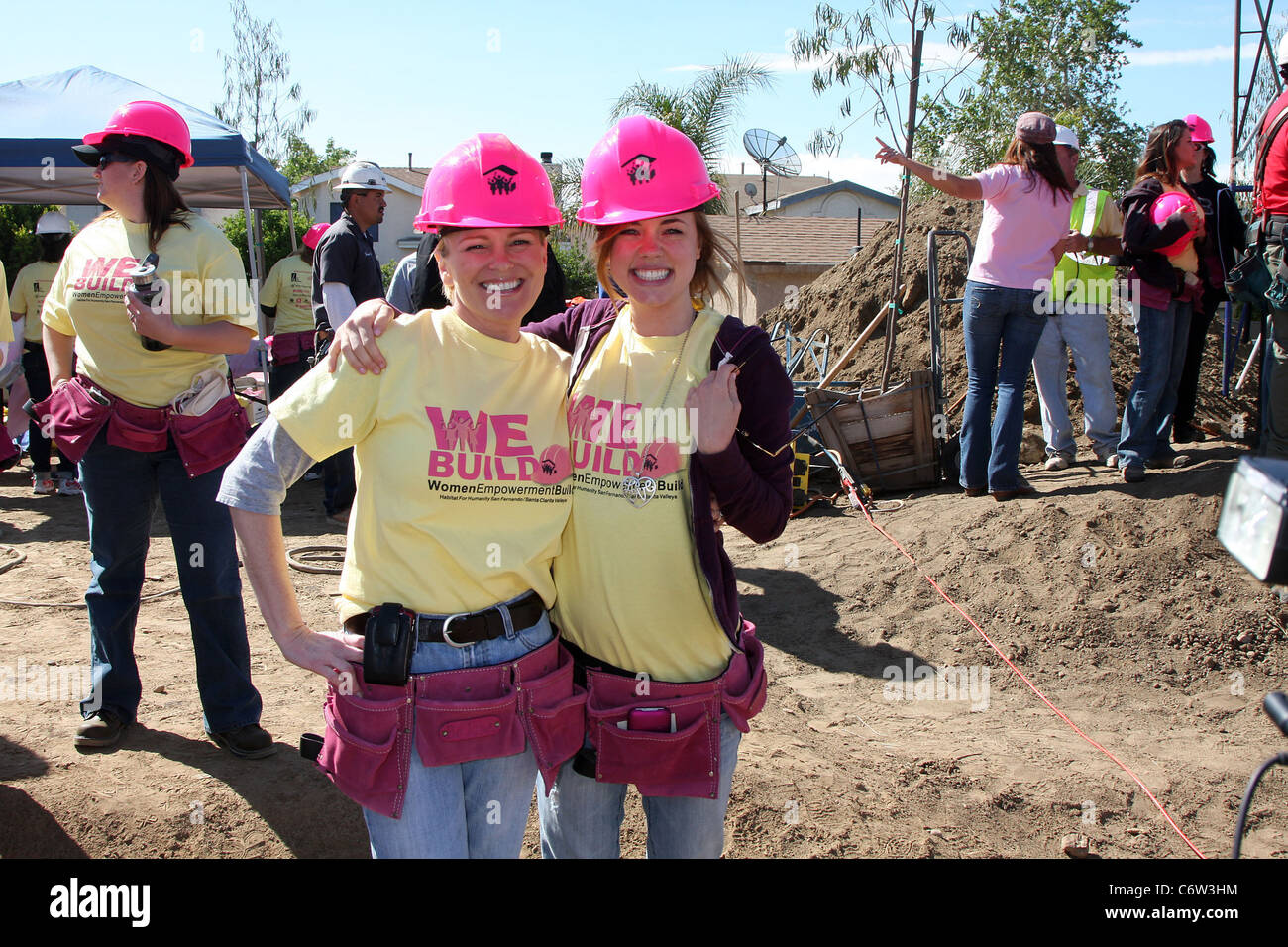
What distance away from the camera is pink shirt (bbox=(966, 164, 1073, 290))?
20.7ft

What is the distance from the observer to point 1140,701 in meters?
5.02

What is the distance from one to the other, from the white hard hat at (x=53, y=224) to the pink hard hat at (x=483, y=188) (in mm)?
8351

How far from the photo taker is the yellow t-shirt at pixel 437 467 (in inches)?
79.1

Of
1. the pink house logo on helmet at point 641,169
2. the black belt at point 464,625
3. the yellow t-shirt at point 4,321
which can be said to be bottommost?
the black belt at point 464,625

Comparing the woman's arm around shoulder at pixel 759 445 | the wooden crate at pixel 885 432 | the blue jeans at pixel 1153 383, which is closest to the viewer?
the woman's arm around shoulder at pixel 759 445

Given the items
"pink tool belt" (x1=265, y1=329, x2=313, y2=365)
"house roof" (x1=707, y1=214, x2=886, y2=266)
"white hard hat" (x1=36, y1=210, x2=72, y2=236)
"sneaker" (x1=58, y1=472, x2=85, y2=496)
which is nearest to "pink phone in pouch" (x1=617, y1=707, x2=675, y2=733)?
"pink tool belt" (x1=265, y1=329, x2=313, y2=365)

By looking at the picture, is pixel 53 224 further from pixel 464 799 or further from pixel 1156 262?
pixel 1156 262

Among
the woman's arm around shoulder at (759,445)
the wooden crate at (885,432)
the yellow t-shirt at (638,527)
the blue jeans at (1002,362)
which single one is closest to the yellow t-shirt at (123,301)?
the yellow t-shirt at (638,527)

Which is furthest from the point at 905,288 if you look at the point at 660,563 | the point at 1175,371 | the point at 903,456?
the point at 660,563

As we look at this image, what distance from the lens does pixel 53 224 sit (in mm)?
8859

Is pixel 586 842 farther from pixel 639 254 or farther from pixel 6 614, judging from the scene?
pixel 6 614

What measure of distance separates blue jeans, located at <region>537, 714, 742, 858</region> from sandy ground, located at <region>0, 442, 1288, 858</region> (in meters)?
1.37

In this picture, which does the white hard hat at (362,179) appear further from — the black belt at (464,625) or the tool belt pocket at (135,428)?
the black belt at (464,625)

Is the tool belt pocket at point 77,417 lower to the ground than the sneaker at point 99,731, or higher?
higher
